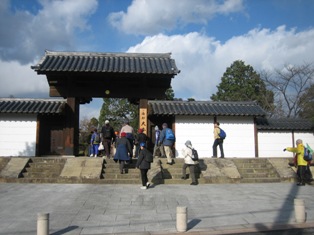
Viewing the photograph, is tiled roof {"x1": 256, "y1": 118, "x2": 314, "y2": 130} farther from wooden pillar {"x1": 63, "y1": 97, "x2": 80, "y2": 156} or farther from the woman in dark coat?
wooden pillar {"x1": 63, "y1": 97, "x2": 80, "y2": 156}

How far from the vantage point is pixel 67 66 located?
51.0 feet

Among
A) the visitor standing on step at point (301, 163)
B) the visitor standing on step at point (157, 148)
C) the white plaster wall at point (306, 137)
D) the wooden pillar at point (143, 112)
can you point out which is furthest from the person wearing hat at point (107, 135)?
the white plaster wall at point (306, 137)

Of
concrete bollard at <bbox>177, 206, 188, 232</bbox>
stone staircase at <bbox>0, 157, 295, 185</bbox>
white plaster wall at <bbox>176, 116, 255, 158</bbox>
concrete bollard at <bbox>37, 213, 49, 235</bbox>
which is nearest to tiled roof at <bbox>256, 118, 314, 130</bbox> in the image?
white plaster wall at <bbox>176, 116, 255, 158</bbox>

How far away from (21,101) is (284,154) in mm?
16126

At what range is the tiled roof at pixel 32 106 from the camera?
641 inches

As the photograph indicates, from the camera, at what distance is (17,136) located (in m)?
16.8

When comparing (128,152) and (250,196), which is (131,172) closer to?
(128,152)

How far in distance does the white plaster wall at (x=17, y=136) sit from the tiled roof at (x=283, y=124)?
1316 centimetres

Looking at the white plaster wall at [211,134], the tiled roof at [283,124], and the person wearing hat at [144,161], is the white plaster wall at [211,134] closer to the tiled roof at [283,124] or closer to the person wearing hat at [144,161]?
the tiled roof at [283,124]

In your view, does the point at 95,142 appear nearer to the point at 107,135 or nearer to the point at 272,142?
the point at 107,135

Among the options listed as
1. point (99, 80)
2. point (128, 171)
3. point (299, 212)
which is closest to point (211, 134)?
point (128, 171)

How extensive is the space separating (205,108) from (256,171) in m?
5.54

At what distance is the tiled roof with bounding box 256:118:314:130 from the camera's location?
19.5 m

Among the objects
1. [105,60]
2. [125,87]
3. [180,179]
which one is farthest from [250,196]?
[105,60]
